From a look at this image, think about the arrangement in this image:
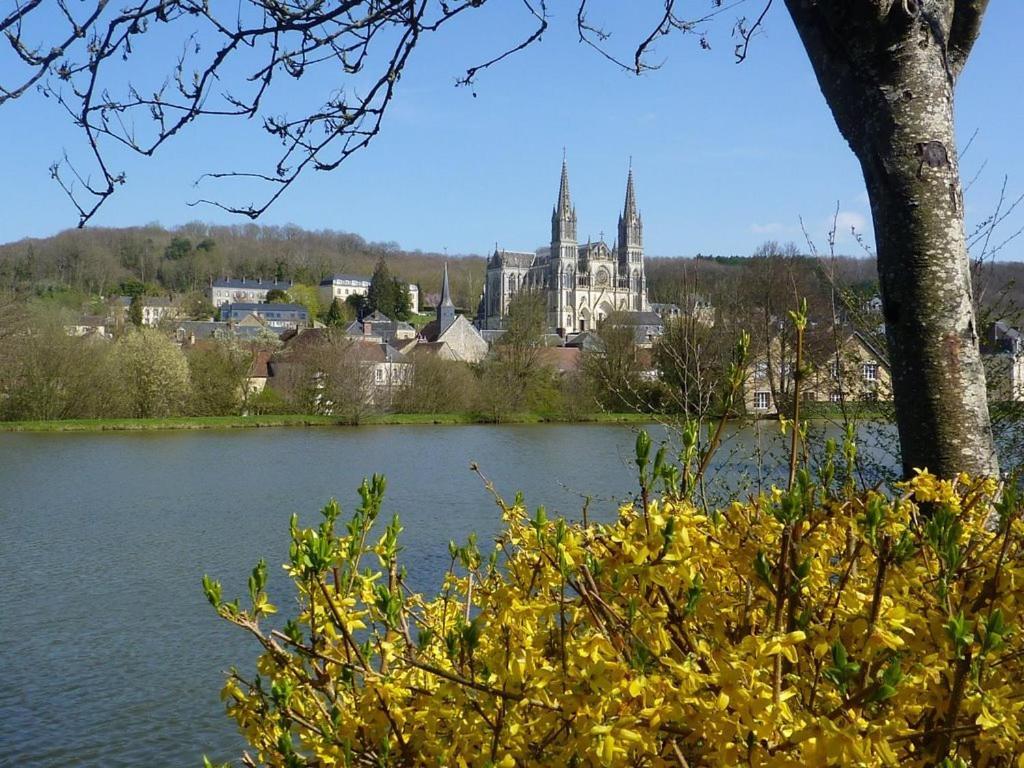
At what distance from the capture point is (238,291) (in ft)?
398

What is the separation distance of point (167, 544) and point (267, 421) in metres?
26.6

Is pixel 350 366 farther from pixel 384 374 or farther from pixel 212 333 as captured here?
pixel 212 333

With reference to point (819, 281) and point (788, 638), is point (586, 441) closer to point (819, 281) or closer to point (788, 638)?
point (819, 281)

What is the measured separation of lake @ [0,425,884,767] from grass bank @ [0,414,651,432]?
658 centimetres

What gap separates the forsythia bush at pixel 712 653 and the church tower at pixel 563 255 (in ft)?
349

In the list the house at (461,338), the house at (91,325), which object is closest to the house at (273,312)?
the house at (91,325)

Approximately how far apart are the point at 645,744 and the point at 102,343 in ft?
147

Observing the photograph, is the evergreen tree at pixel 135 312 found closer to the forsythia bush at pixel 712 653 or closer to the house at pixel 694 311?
the house at pixel 694 311

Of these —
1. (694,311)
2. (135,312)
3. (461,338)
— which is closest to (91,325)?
(135,312)

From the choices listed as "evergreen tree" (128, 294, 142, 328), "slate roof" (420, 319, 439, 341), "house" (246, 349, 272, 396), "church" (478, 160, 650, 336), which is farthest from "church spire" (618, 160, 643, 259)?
"house" (246, 349, 272, 396)

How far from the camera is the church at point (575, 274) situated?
11125 cm

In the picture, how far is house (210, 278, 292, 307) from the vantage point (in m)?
120

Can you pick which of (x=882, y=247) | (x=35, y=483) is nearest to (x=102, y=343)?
(x=35, y=483)

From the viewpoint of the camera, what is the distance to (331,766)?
5.72ft
